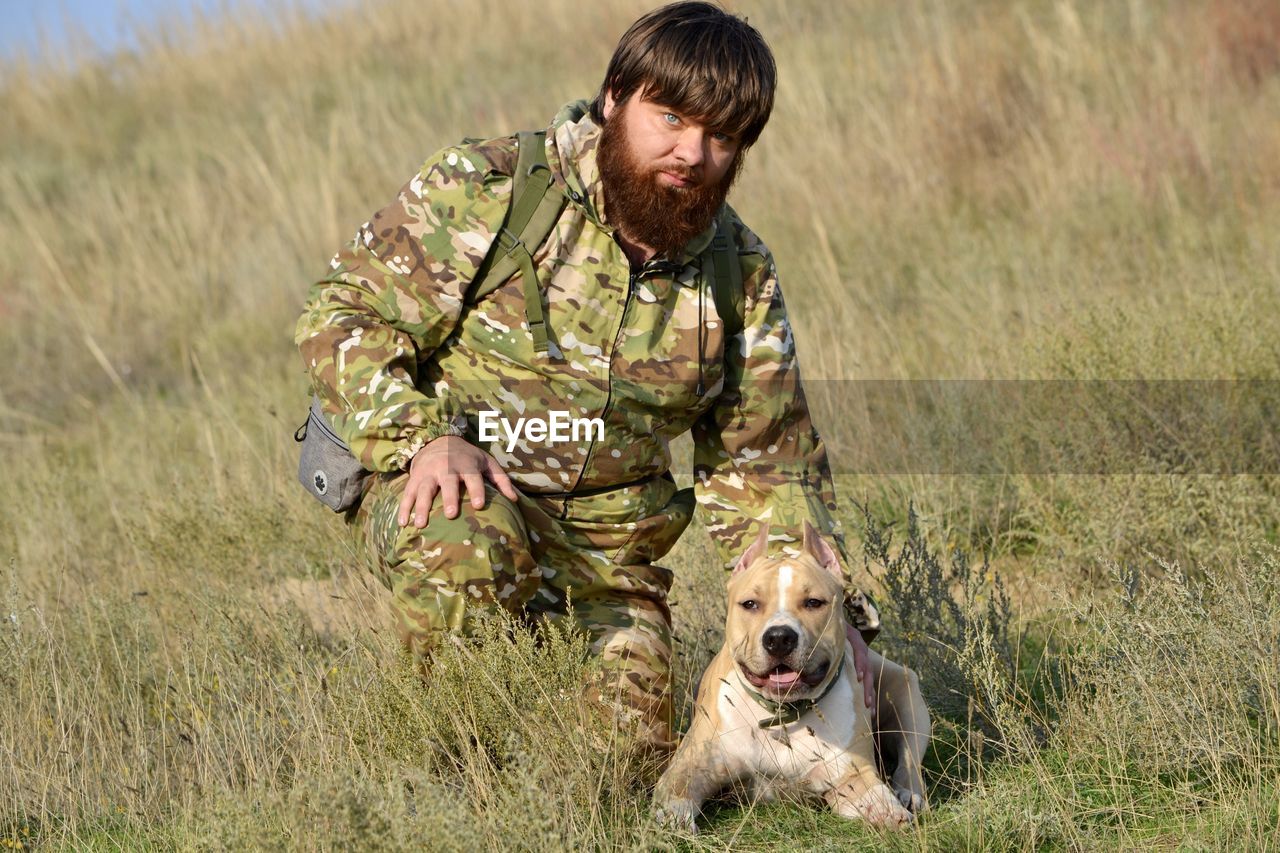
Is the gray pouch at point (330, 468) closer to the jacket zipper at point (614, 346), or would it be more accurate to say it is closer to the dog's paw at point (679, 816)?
the jacket zipper at point (614, 346)

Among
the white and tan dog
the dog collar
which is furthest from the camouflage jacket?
the dog collar

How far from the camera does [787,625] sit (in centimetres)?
335

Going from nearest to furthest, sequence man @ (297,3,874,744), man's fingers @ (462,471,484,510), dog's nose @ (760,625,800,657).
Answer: dog's nose @ (760,625,800,657) < man's fingers @ (462,471,484,510) < man @ (297,3,874,744)

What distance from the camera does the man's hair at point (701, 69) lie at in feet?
12.1

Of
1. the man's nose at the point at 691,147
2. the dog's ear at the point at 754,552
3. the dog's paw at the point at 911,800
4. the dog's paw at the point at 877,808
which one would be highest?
the man's nose at the point at 691,147

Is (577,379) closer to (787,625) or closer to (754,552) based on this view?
(754,552)

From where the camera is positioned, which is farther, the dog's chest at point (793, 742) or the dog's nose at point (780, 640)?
the dog's chest at point (793, 742)

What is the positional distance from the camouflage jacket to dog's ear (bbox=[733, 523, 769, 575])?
5.3 inches

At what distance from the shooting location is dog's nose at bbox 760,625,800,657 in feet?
11.0

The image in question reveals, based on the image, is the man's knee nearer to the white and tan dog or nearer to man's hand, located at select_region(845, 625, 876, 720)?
the white and tan dog

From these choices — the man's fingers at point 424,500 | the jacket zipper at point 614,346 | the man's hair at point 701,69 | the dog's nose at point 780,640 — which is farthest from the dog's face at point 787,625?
the man's hair at point 701,69

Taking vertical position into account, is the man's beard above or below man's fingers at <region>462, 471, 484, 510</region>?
above

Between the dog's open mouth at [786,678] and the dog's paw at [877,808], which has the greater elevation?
the dog's open mouth at [786,678]

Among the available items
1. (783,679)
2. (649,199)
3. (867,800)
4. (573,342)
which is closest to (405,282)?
(573,342)
